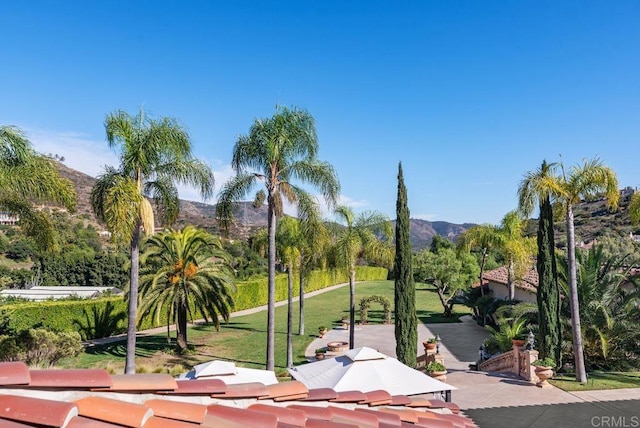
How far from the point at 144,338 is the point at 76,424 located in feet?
93.0

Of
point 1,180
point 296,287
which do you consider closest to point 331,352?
point 1,180

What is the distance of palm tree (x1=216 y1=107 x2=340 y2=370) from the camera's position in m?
16.7

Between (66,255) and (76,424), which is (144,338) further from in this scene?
(66,255)

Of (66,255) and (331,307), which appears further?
(66,255)

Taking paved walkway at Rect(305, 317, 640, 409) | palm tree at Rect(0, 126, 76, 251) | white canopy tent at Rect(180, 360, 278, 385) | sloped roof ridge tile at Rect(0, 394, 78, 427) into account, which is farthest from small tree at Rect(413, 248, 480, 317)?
sloped roof ridge tile at Rect(0, 394, 78, 427)

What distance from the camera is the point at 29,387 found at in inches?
99.0

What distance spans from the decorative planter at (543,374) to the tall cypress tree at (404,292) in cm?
467

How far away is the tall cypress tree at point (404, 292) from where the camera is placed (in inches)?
735

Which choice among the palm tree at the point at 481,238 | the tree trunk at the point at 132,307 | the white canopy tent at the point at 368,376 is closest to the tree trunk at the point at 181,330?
the tree trunk at the point at 132,307

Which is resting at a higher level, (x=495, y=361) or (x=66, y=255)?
(x=66, y=255)

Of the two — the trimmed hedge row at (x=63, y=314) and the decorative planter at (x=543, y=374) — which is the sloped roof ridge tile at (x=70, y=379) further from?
the trimmed hedge row at (x=63, y=314)

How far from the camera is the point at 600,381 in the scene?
1647cm
